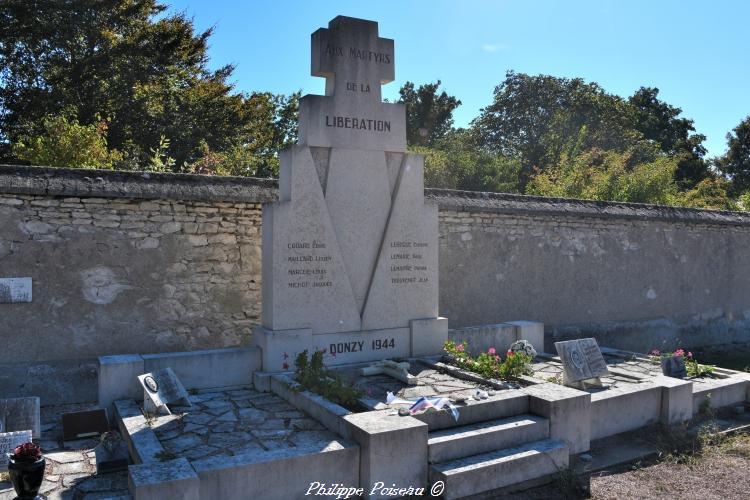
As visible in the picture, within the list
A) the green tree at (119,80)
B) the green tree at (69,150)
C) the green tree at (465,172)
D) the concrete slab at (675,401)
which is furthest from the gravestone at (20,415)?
the green tree at (465,172)

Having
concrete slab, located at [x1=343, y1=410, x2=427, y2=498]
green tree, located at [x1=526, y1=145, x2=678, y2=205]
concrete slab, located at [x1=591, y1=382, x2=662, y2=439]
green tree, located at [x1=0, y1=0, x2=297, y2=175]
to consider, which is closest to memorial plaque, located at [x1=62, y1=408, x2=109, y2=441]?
concrete slab, located at [x1=343, y1=410, x2=427, y2=498]

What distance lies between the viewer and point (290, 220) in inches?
278

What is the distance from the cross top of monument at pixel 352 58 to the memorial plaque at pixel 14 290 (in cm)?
423

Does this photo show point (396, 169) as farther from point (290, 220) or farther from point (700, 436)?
point (700, 436)

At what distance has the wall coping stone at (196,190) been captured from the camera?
6.75 m

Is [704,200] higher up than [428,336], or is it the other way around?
[704,200]

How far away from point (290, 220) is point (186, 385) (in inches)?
86.7

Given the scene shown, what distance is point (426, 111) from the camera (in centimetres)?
3681

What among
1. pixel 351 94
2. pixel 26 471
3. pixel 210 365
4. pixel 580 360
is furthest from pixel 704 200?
pixel 26 471

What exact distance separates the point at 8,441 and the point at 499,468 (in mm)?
4073

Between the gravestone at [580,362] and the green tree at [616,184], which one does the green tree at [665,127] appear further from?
the gravestone at [580,362]

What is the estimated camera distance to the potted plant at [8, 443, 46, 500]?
3943 millimetres

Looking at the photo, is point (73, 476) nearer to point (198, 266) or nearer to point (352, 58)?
point (198, 266)

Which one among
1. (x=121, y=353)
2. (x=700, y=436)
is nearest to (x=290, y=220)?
(x=121, y=353)
